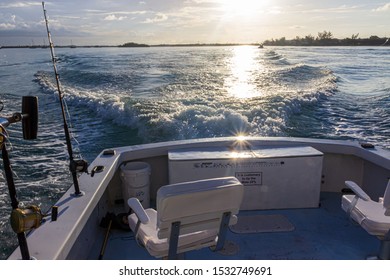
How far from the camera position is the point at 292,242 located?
290 centimetres

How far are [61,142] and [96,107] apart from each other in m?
3.53

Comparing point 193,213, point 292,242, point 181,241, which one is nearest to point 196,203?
point 193,213

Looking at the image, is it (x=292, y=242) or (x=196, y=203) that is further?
(x=292, y=242)

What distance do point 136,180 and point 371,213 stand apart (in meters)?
1.98

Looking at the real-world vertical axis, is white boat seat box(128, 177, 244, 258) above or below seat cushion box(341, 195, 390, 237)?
above

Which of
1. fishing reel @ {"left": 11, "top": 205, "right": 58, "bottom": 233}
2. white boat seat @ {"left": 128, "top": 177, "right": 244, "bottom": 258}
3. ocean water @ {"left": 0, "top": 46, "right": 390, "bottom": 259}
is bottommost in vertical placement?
ocean water @ {"left": 0, "top": 46, "right": 390, "bottom": 259}

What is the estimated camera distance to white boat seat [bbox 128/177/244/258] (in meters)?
1.62

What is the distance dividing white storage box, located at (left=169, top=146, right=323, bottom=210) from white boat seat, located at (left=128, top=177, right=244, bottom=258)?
4.42 feet

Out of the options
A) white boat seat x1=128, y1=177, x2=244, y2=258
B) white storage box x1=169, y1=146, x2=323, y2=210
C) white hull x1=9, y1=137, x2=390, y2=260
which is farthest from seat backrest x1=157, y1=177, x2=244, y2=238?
white storage box x1=169, y1=146, x2=323, y2=210

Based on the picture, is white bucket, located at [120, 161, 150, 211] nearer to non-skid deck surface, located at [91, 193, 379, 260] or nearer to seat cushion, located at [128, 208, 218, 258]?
non-skid deck surface, located at [91, 193, 379, 260]

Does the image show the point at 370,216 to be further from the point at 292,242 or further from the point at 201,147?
the point at 201,147

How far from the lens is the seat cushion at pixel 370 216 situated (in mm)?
2256

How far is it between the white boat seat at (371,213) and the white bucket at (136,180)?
1.77m

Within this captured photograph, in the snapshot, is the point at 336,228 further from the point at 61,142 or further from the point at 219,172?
the point at 61,142
